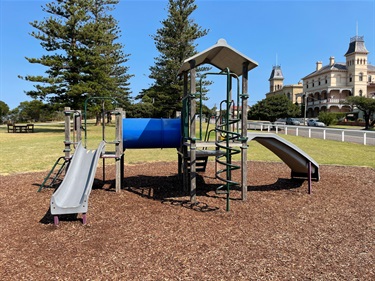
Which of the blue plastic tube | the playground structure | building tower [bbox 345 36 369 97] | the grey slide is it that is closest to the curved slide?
the playground structure

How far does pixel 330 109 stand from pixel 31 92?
69.7m

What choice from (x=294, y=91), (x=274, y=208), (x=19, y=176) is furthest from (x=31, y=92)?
(x=294, y=91)

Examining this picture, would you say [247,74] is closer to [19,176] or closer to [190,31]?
[19,176]

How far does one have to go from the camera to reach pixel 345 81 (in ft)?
264

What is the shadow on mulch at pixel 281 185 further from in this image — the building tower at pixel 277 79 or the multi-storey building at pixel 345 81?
the building tower at pixel 277 79

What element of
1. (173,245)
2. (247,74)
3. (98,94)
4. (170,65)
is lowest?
(173,245)

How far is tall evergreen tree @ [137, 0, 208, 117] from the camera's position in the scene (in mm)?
36812

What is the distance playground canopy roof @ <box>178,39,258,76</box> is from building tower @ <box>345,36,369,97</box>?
8276cm

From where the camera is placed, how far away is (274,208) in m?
5.43

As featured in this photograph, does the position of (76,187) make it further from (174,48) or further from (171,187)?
(174,48)

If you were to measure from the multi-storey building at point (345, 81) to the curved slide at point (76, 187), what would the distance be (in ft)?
258

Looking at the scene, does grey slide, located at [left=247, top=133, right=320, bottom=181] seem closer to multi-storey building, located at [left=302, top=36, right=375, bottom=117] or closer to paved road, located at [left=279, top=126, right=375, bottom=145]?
paved road, located at [left=279, top=126, right=375, bottom=145]

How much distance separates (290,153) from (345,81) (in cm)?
8563

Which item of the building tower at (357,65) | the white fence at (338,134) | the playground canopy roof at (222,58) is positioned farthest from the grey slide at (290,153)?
the building tower at (357,65)
